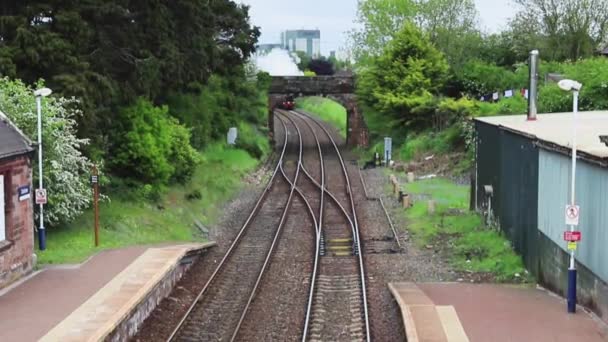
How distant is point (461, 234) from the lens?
23438 millimetres

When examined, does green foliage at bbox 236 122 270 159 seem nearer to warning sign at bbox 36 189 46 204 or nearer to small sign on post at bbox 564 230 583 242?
warning sign at bbox 36 189 46 204

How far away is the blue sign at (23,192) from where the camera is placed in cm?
1759

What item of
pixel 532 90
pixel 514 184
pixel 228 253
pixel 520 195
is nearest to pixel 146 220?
pixel 228 253

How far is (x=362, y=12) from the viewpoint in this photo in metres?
61.9

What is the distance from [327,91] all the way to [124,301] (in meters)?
41.2

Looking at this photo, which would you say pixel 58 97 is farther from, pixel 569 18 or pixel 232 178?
pixel 569 18

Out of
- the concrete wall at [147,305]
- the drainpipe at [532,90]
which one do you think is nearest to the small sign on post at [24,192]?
the concrete wall at [147,305]

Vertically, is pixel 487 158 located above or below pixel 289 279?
above

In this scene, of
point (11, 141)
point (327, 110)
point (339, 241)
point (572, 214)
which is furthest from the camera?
point (327, 110)

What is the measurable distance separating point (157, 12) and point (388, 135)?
86.0 ft

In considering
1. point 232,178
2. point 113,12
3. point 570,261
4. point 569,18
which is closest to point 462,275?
point 570,261

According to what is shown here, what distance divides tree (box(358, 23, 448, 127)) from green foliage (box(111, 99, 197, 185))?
21.6 meters

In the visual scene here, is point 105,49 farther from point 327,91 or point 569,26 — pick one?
point 569,26

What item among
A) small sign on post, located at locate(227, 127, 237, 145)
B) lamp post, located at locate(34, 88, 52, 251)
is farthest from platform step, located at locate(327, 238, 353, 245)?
small sign on post, located at locate(227, 127, 237, 145)
